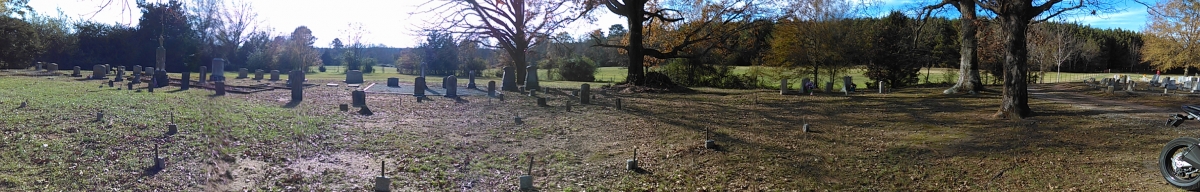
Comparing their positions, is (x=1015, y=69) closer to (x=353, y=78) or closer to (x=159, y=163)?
(x=159, y=163)

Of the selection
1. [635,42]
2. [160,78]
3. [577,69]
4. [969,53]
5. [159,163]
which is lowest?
[159,163]

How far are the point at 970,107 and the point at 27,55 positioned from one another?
4059 centimetres

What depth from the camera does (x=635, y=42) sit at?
24406 mm

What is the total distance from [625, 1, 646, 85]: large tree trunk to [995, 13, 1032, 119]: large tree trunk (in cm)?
1335

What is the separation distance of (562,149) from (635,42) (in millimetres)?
15601

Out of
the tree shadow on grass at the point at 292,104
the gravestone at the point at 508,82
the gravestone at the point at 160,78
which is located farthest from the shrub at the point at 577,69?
the tree shadow on grass at the point at 292,104

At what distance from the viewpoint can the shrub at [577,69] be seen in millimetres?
42688

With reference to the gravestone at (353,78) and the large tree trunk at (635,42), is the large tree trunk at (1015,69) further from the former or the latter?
the gravestone at (353,78)

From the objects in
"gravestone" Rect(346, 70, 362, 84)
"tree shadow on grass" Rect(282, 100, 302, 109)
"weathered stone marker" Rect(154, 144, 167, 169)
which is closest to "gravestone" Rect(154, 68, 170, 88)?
"tree shadow on grass" Rect(282, 100, 302, 109)

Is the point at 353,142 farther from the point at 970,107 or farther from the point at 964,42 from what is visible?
the point at 964,42

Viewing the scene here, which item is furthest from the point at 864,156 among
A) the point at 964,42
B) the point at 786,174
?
the point at 964,42

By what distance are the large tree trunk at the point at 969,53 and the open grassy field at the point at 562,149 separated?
616cm

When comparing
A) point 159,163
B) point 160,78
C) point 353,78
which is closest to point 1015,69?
point 159,163

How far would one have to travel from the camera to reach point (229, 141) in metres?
7.92
